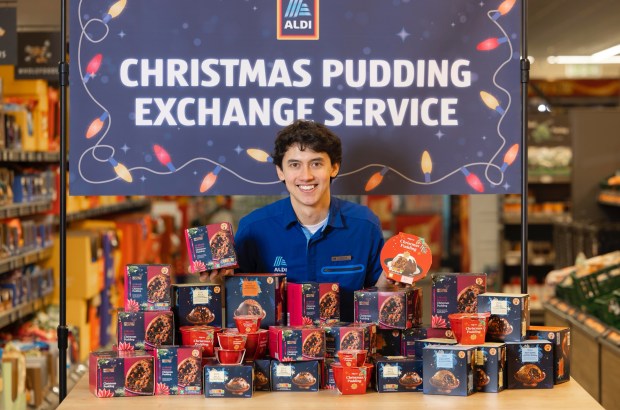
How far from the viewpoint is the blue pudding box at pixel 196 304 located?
297cm

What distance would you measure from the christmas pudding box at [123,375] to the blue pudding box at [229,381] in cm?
19

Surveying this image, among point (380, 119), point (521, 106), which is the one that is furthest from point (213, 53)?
point (521, 106)

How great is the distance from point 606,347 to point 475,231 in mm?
5361

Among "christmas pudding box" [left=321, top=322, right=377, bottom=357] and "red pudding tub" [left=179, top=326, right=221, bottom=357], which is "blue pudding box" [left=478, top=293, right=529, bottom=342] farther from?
"red pudding tub" [left=179, top=326, right=221, bottom=357]

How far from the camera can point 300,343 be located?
2785 millimetres

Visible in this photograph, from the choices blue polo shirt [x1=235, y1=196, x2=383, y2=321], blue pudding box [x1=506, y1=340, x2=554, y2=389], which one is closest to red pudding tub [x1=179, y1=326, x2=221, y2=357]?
blue polo shirt [x1=235, y1=196, x2=383, y2=321]

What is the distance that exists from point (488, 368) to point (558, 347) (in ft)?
0.92

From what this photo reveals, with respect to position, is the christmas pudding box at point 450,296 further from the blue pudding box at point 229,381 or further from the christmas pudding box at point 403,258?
the blue pudding box at point 229,381

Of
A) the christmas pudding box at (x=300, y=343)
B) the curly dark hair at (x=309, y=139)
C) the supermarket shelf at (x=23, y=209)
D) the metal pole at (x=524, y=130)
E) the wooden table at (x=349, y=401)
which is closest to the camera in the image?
the wooden table at (x=349, y=401)

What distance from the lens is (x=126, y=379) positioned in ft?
9.18

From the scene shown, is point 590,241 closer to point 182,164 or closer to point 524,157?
point 524,157

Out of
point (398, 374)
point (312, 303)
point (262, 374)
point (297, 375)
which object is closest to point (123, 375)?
point (262, 374)

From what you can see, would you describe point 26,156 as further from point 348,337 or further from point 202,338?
point 348,337

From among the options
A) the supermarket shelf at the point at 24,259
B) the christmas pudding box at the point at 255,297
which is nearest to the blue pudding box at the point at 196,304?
the christmas pudding box at the point at 255,297
